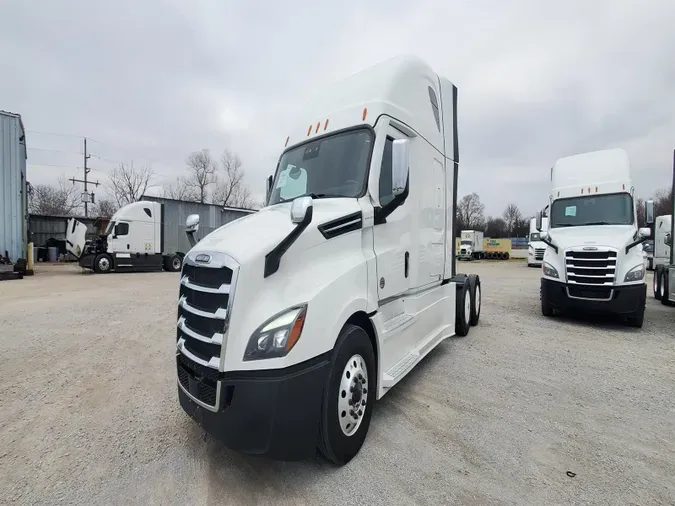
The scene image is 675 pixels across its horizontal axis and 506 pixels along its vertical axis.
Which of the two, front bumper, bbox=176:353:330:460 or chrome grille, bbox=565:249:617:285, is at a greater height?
chrome grille, bbox=565:249:617:285

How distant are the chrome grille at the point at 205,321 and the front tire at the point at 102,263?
19546mm

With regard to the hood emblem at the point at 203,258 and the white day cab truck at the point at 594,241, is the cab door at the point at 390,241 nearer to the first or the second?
the hood emblem at the point at 203,258

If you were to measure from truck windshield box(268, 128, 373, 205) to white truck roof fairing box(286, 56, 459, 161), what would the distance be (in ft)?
0.50

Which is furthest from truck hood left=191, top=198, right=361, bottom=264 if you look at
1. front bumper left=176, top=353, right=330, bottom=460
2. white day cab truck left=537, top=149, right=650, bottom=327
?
white day cab truck left=537, top=149, right=650, bottom=327

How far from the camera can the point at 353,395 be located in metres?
2.71

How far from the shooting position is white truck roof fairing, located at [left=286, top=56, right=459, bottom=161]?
11.6 ft

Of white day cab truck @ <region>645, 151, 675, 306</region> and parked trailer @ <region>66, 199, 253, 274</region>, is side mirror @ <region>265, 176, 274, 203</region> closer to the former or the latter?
white day cab truck @ <region>645, 151, 675, 306</region>

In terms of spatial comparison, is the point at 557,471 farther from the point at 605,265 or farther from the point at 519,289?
the point at 519,289

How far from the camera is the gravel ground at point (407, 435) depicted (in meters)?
2.39

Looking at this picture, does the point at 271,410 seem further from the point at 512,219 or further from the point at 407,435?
the point at 512,219

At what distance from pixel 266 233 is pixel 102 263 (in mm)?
20140

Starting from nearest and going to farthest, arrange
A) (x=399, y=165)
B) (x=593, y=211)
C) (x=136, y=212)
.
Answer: (x=399, y=165) → (x=593, y=211) → (x=136, y=212)

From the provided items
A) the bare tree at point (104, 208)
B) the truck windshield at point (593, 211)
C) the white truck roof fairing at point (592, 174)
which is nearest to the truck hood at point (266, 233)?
the truck windshield at point (593, 211)

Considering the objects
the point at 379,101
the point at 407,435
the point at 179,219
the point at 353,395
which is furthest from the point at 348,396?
the point at 179,219
